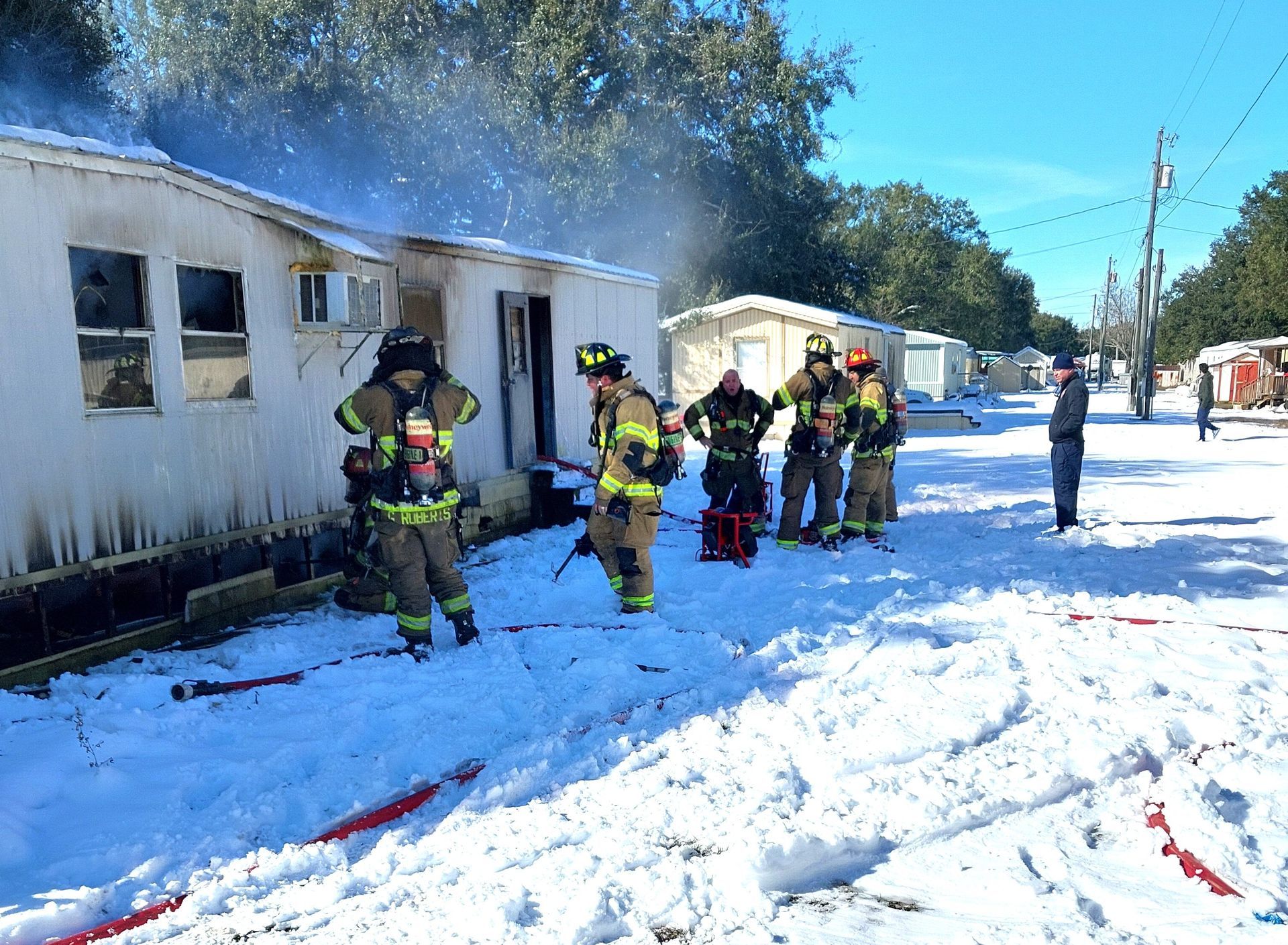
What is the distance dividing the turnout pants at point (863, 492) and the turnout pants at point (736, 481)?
88 centimetres

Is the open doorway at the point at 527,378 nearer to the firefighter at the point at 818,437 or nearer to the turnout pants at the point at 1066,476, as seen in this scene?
the firefighter at the point at 818,437

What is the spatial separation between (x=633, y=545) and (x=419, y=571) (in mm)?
1516

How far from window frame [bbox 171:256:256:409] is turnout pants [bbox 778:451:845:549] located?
4727mm

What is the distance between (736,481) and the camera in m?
8.34

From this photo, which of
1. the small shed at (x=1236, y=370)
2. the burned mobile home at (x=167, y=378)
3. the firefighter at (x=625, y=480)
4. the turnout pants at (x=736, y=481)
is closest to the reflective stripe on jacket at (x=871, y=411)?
the turnout pants at (x=736, y=481)

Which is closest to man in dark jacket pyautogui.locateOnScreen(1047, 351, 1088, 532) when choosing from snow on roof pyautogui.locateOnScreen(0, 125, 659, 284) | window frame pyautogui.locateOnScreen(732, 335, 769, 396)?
snow on roof pyautogui.locateOnScreen(0, 125, 659, 284)

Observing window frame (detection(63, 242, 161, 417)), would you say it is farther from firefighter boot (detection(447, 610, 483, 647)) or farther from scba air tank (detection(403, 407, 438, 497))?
firefighter boot (detection(447, 610, 483, 647))

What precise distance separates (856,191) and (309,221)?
52832 millimetres

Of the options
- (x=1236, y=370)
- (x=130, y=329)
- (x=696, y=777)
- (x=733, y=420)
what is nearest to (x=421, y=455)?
(x=130, y=329)

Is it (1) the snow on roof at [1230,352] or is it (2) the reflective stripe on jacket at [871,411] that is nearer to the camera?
(2) the reflective stripe on jacket at [871,411]

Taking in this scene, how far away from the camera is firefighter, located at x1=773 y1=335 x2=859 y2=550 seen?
7926mm

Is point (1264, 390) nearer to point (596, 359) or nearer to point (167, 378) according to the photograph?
point (596, 359)

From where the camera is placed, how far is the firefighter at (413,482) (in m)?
5.00

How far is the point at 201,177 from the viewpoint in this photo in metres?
5.72
